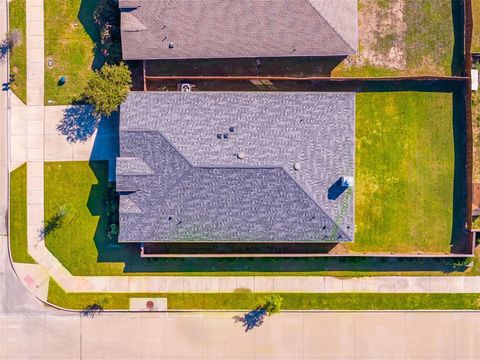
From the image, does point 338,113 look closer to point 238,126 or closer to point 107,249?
point 238,126

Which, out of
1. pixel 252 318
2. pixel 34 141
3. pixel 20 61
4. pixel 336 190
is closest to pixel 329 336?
pixel 252 318

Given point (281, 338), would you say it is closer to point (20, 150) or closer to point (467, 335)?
point (467, 335)

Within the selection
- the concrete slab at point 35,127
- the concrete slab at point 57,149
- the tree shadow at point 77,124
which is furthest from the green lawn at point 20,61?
the concrete slab at point 57,149

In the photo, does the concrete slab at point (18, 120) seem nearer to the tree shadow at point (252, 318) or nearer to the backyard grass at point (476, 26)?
the tree shadow at point (252, 318)

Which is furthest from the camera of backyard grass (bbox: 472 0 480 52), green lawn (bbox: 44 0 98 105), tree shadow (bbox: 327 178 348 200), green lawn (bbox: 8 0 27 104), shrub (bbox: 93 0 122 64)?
green lawn (bbox: 8 0 27 104)

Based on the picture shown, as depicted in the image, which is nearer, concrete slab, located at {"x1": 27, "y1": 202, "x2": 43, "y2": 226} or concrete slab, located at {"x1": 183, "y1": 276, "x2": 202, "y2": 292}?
concrete slab, located at {"x1": 183, "y1": 276, "x2": 202, "y2": 292}

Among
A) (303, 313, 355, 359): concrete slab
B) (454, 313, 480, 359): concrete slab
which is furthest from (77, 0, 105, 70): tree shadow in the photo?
(454, 313, 480, 359): concrete slab

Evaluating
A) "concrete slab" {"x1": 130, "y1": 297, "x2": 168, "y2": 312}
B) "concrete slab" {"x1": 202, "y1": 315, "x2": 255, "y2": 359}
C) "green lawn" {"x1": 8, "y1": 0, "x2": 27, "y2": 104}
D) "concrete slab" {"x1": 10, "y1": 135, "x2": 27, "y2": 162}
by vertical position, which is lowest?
"concrete slab" {"x1": 202, "y1": 315, "x2": 255, "y2": 359}

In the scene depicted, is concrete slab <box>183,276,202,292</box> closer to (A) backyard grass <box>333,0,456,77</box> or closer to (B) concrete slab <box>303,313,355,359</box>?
(B) concrete slab <box>303,313,355,359</box>
